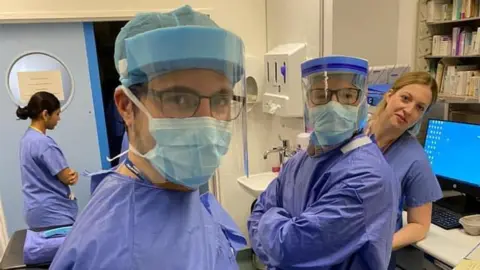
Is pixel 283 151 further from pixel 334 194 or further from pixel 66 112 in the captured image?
pixel 334 194

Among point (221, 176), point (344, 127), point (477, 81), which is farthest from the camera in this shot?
point (221, 176)

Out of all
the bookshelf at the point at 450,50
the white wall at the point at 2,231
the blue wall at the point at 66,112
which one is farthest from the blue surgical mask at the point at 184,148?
the white wall at the point at 2,231

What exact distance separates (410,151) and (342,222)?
69cm

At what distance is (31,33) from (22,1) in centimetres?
24

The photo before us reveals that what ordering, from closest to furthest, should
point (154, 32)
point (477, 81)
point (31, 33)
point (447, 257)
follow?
point (154, 32)
point (447, 257)
point (477, 81)
point (31, 33)

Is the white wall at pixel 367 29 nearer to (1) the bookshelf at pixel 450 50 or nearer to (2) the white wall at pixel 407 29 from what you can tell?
(2) the white wall at pixel 407 29

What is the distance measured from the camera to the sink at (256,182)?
9.02 ft

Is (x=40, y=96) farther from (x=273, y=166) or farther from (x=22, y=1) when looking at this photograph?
(x=273, y=166)

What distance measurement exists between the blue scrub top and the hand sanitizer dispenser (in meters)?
1.08

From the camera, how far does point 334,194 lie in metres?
1.13

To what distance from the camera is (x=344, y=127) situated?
1.21 meters

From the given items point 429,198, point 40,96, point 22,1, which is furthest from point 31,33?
point 429,198

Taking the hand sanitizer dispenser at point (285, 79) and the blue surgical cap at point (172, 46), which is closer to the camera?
the blue surgical cap at point (172, 46)

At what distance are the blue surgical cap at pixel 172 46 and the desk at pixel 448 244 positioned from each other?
124 centimetres
